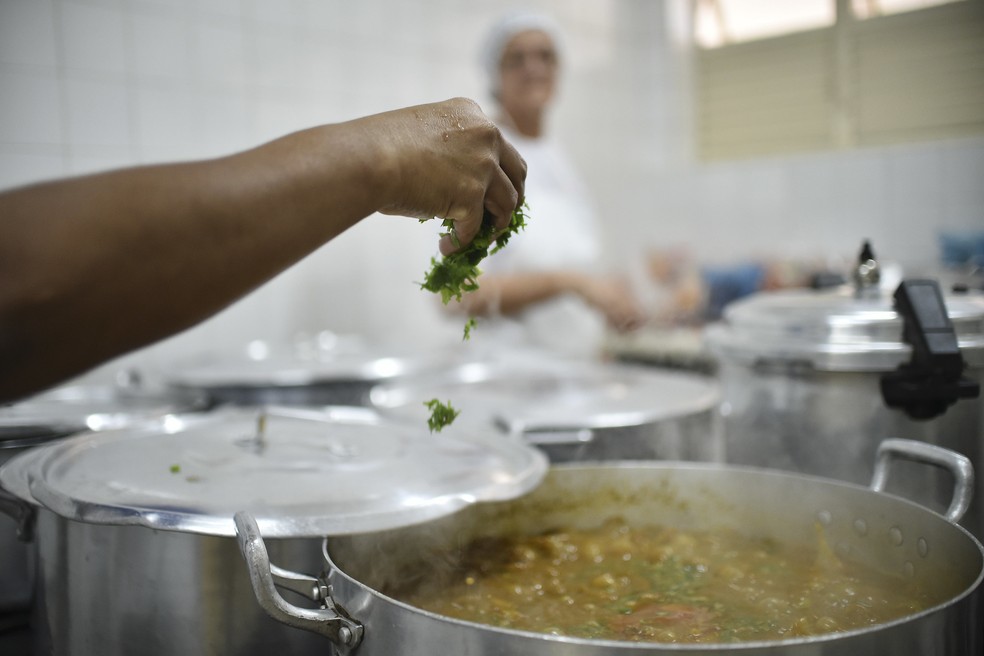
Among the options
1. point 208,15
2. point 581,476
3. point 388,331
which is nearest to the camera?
point 581,476

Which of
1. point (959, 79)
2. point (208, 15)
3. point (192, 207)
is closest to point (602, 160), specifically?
point (959, 79)

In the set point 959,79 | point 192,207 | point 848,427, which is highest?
point 959,79

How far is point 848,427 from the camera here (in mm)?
1229

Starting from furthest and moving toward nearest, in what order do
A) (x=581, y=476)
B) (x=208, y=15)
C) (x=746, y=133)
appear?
(x=746, y=133) < (x=208, y=15) < (x=581, y=476)

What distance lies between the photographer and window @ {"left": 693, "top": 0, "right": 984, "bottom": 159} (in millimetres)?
3832

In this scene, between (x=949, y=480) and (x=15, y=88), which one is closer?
(x=949, y=480)

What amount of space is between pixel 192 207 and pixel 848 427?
1.00 metres

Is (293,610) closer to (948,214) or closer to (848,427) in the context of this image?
(848,427)

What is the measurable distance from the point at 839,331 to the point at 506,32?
2295mm

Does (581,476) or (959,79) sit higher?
(959,79)

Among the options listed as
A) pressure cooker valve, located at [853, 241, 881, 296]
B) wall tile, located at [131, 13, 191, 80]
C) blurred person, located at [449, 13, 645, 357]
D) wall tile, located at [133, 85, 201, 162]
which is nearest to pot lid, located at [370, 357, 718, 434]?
pressure cooker valve, located at [853, 241, 881, 296]

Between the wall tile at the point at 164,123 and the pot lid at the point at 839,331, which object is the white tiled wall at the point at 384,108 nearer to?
the wall tile at the point at 164,123

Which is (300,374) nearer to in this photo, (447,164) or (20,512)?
(20,512)

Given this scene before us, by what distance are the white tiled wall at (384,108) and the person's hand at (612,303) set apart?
643 mm
